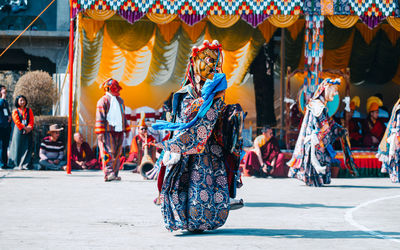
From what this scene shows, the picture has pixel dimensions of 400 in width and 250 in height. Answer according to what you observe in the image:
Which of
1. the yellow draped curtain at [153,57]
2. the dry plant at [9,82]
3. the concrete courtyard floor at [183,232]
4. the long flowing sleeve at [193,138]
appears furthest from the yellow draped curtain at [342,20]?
the dry plant at [9,82]

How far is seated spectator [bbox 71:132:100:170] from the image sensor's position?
17.0m

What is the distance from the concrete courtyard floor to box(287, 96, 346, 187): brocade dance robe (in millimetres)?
272

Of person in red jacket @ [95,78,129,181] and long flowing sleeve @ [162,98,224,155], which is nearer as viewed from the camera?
long flowing sleeve @ [162,98,224,155]

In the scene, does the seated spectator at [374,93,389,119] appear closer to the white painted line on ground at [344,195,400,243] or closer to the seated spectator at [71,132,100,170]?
the seated spectator at [71,132,100,170]

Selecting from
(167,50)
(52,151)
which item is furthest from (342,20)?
(52,151)

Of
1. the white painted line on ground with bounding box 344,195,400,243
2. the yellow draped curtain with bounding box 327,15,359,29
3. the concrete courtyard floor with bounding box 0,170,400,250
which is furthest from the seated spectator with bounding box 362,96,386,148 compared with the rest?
the white painted line on ground with bounding box 344,195,400,243

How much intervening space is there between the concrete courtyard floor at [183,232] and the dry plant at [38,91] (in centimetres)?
690

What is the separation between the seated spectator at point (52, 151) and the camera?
1642cm

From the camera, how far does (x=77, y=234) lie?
251 inches

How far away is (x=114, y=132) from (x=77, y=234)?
6856mm

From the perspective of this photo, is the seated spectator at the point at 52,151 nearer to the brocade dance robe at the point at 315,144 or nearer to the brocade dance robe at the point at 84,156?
the brocade dance robe at the point at 84,156

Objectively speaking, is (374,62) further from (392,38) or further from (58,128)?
(58,128)

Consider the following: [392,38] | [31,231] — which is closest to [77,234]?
[31,231]

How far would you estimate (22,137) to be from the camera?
16.5m
